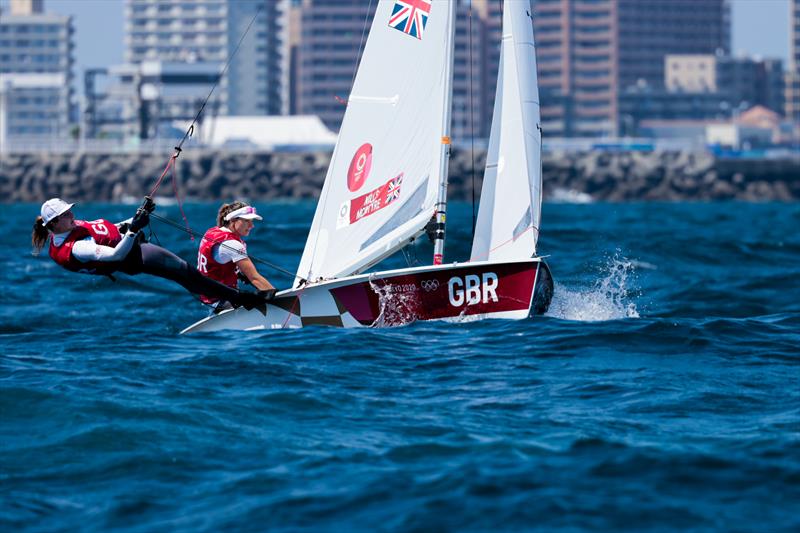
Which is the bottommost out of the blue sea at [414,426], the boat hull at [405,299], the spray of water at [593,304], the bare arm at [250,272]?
the blue sea at [414,426]

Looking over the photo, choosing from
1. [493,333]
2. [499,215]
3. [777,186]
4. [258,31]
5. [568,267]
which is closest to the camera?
[493,333]

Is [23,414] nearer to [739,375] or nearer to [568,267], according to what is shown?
[739,375]

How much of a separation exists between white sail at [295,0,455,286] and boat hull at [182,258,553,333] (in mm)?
748

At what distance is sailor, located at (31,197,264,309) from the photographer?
12180mm

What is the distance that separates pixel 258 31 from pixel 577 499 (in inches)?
6609

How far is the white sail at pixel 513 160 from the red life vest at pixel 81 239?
4.19 m

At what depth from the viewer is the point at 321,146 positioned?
4070 inches

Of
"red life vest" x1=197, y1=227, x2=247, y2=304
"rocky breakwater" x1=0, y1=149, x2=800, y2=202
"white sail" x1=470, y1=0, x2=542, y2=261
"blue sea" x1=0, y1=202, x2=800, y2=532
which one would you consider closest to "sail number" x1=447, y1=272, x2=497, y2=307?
"blue sea" x1=0, y1=202, x2=800, y2=532

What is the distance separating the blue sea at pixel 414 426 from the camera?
7.60 meters

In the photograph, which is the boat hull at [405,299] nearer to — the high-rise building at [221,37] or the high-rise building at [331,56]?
the high-rise building at [331,56]

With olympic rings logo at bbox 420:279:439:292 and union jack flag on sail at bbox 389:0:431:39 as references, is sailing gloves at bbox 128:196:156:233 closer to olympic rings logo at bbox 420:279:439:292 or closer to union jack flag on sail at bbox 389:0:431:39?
olympic rings logo at bbox 420:279:439:292

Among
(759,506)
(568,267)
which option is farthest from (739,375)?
(568,267)

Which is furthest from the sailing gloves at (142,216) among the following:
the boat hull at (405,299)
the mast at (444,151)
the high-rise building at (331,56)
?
the high-rise building at (331,56)

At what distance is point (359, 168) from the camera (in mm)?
14953
